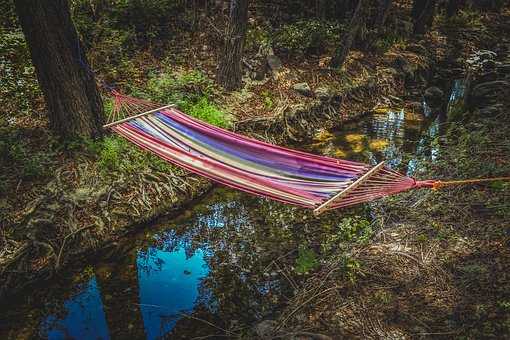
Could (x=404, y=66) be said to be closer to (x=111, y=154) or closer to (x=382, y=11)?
(x=382, y=11)

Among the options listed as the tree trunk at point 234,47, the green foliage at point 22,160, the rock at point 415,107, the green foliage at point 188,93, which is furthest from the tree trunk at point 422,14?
the green foliage at point 22,160

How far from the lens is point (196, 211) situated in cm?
366

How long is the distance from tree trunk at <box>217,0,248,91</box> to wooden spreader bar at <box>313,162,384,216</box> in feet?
9.38

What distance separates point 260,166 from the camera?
2.83 metres

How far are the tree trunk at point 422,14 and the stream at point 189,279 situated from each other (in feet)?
17.1

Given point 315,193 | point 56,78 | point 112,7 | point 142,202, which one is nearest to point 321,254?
Answer: point 315,193

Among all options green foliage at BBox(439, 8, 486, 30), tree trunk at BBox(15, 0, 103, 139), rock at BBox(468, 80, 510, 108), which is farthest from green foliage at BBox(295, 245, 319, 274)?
green foliage at BBox(439, 8, 486, 30)

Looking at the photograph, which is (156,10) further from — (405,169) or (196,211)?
(405,169)

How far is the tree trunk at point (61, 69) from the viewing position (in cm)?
293

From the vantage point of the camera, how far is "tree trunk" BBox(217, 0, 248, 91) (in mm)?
4539

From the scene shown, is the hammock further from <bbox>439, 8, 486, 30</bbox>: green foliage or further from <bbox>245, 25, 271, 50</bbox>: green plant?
<bbox>439, 8, 486, 30</bbox>: green foliage

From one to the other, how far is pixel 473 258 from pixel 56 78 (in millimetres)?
3433

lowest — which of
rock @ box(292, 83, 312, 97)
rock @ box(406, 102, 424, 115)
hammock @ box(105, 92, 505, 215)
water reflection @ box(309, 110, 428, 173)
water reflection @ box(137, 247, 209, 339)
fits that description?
water reflection @ box(137, 247, 209, 339)

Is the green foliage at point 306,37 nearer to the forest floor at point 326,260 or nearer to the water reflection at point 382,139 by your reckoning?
the forest floor at point 326,260
